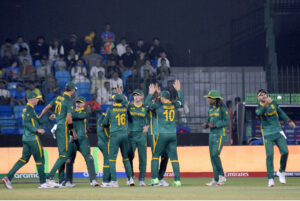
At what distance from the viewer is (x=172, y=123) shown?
52.9 ft

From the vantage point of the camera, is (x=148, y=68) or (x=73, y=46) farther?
(x=73, y=46)

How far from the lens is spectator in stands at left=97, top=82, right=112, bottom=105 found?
24094 mm

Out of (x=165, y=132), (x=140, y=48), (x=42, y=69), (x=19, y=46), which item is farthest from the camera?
(x=140, y=48)

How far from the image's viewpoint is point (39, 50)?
2731cm

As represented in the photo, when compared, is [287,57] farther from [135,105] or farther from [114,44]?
[135,105]

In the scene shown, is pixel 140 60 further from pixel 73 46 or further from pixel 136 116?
pixel 136 116

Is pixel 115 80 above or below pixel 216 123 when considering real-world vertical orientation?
above

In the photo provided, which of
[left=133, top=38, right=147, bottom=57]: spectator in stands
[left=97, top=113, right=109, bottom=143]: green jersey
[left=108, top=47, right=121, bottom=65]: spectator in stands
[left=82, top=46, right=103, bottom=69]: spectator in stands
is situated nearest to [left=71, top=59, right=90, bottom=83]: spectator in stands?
[left=82, top=46, right=103, bottom=69]: spectator in stands

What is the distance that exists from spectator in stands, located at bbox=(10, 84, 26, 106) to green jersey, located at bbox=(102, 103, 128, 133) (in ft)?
29.1

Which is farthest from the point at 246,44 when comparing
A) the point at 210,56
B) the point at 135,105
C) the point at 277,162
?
the point at 135,105

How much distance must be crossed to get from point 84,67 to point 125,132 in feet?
32.9

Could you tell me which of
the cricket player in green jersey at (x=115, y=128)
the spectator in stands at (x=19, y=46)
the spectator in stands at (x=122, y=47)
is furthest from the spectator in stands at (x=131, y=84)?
the cricket player in green jersey at (x=115, y=128)

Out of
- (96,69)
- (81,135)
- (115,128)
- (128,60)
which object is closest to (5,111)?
(96,69)

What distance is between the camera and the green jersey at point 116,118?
15.9 metres
